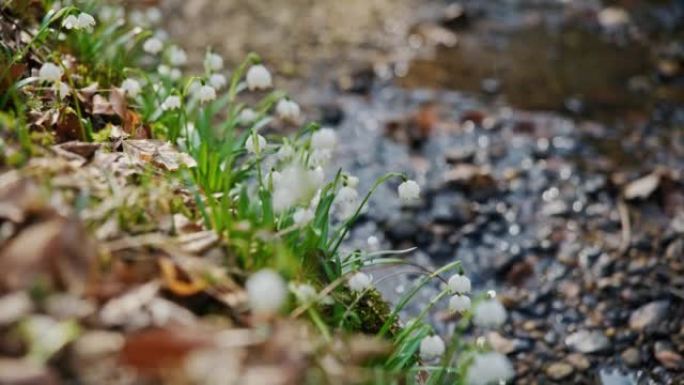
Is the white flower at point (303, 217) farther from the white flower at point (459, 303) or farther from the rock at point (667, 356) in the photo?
the rock at point (667, 356)

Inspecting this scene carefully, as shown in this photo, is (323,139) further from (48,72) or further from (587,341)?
(587,341)

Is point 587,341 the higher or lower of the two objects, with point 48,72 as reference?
lower

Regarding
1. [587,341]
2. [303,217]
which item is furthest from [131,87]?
[587,341]

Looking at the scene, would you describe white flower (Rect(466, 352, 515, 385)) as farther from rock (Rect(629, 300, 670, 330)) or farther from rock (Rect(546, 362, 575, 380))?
rock (Rect(629, 300, 670, 330))

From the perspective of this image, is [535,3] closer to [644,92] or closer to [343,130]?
[644,92]

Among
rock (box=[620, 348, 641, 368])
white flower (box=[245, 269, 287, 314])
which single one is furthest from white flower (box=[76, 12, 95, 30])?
rock (box=[620, 348, 641, 368])

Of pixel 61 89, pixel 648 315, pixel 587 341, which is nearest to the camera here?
pixel 61 89

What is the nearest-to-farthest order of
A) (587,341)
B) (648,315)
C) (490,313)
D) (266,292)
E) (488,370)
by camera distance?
(266,292), (488,370), (490,313), (587,341), (648,315)

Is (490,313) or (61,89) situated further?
(61,89)

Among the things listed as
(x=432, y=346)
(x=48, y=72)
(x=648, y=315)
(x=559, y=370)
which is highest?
(x=48, y=72)
